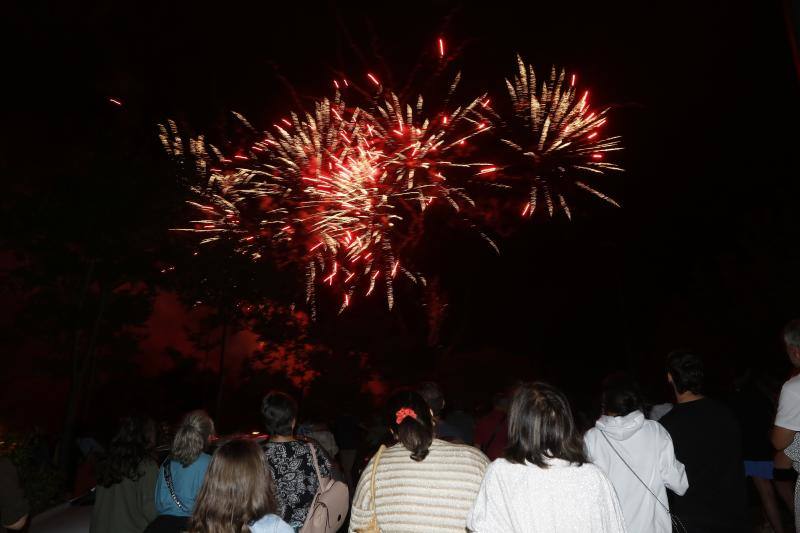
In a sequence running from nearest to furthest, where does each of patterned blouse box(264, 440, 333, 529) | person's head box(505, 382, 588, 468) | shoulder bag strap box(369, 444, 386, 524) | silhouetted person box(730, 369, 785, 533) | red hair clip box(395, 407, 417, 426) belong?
person's head box(505, 382, 588, 468)
shoulder bag strap box(369, 444, 386, 524)
red hair clip box(395, 407, 417, 426)
patterned blouse box(264, 440, 333, 529)
silhouetted person box(730, 369, 785, 533)

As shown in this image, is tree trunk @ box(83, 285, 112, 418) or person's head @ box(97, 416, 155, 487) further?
tree trunk @ box(83, 285, 112, 418)

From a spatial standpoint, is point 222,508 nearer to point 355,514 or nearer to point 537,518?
point 355,514

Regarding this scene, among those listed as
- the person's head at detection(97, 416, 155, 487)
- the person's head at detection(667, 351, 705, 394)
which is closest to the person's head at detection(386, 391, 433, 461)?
the person's head at detection(667, 351, 705, 394)

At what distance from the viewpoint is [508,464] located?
2824mm

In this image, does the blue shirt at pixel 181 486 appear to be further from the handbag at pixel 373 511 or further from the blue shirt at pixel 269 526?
the blue shirt at pixel 269 526

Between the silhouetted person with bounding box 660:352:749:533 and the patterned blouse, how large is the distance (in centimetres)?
231

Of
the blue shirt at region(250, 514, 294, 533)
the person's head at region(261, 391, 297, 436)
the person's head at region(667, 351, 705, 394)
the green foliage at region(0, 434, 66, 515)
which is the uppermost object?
the person's head at region(667, 351, 705, 394)

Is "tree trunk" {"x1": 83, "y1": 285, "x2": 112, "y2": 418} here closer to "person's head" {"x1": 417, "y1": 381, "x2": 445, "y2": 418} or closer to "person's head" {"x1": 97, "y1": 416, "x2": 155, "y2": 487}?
"person's head" {"x1": 97, "y1": 416, "x2": 155, "y2": 487}

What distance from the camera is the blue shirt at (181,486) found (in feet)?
14.2

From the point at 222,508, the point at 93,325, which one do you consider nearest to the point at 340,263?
the point at 222,508

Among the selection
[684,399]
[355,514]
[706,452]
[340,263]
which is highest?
[340,263]

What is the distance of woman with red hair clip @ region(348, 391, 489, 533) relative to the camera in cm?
327

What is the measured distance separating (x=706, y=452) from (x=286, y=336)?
27.1 metres

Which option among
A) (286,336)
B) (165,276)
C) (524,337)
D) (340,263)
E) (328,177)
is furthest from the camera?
(524,337)
